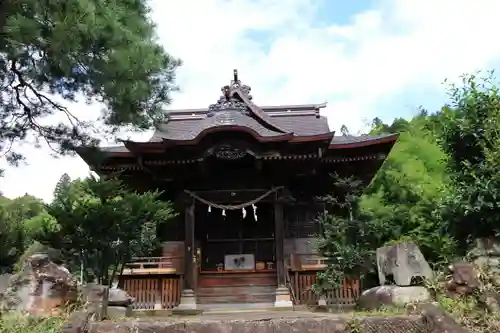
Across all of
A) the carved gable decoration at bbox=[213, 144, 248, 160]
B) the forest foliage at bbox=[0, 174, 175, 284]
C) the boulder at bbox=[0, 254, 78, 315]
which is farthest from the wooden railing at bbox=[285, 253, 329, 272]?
the boulder at bbox=[0, 254, 78, 315]

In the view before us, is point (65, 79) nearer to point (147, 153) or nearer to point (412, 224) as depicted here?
point (147, 153)

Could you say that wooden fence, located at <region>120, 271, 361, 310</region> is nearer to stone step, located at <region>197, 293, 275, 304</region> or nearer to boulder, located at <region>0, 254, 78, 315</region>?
stone step, located at <region>197, 293, 275, 304</region>

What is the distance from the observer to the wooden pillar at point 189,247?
39.3ft

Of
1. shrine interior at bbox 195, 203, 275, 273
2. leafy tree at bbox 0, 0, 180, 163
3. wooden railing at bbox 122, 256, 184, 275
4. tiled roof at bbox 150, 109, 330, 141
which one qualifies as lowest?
wooden railing at bbox 122, 256, 184, 275

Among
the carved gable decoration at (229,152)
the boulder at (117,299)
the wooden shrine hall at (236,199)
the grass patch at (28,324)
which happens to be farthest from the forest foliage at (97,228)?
the carved gable decoration at (229,152)

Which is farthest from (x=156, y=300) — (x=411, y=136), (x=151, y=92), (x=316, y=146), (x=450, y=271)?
(x=411, y=136)

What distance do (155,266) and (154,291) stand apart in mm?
1163

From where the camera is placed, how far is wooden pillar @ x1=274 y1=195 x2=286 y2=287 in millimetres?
11966

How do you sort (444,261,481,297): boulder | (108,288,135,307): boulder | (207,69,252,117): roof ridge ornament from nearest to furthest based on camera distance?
(444,261,481,297): boulder → (108,288,135,307): boulder → (207,69,252,117): roof ridge ornament

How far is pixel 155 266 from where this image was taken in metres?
13.1

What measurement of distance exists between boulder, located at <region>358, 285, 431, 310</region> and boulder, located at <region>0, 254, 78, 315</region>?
4.23m

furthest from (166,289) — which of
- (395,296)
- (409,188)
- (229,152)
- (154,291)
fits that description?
(409,188)

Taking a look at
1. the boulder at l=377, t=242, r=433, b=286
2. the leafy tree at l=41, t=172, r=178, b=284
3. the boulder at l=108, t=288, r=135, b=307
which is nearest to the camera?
the boulder at l=377, t=242, r=433, b=286

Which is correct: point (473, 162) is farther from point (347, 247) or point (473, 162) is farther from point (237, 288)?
point (237, 288)
